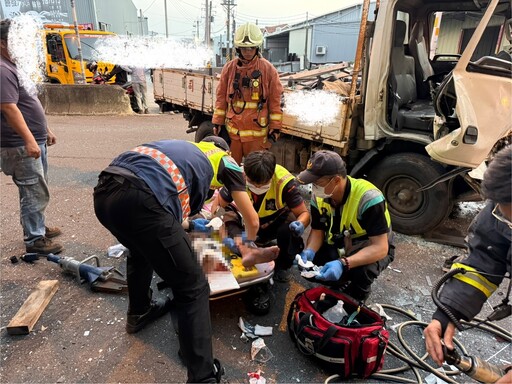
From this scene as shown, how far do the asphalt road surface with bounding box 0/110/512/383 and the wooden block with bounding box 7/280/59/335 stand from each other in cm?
5

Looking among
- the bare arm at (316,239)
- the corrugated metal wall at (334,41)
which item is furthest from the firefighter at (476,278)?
the corrugated metal wall at (334,41)

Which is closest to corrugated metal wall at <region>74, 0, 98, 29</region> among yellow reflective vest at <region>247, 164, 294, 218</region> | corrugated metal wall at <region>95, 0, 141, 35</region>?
corrugated metal wall at <region>95, 0, 141, 35</region>

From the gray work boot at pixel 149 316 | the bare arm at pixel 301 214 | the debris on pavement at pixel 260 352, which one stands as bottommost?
the debris on pavement at pixel 260 352

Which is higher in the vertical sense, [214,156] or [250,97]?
[250,97]

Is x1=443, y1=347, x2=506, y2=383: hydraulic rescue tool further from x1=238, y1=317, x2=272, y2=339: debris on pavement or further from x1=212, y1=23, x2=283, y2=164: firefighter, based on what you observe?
x1=212, y1=23, x2=283, y2=164: firefighter

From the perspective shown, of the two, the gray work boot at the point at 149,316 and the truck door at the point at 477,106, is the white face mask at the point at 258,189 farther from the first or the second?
the truck door at the point at 477,106

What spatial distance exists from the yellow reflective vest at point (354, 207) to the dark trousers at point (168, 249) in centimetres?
99

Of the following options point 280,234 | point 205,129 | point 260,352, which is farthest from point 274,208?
point 205,129

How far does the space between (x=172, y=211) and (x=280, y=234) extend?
1091 mm

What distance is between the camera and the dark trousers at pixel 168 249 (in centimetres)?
164

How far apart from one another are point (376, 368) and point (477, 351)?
0.76 m

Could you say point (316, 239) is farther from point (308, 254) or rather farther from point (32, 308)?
point (32, 308)

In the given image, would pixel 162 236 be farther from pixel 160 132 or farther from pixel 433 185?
pixel 160 132

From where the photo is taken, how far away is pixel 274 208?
109 inches
